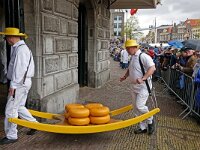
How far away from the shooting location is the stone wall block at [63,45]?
6386 mm

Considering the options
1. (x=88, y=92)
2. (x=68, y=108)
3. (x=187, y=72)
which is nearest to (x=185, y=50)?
(x=187, y=72)

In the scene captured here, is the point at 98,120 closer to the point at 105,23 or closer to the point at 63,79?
the point at 63,79

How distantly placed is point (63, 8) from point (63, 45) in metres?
0.93

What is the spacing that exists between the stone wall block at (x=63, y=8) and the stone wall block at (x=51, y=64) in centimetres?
111

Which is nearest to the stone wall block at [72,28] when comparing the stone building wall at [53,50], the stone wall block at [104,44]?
the stone building wall at [53,50]

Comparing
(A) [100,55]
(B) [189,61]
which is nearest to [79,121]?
(B) [189,61]

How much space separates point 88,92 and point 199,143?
16.5 feet

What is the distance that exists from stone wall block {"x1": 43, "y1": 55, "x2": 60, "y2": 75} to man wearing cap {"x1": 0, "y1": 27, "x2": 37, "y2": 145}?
1.28 metres

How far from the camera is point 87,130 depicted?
14.6 feet

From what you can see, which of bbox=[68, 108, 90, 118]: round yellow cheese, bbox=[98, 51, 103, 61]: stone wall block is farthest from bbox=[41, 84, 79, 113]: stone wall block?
bbox=[98, 51, 103, 61]: stone wall block

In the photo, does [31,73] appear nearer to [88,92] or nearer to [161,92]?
[88,92]

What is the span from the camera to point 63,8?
22.0 feet

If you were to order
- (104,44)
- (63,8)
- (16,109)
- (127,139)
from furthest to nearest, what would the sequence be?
1. (104,44)
2. (63,8)
3. (127,139)
4. (16,109)

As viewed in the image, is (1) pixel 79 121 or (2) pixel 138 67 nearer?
(1) pixel 79 121
